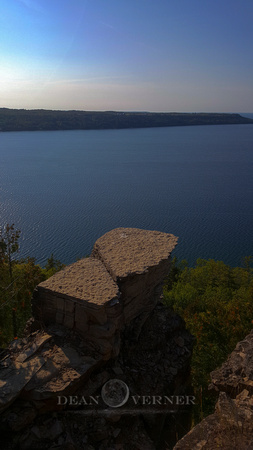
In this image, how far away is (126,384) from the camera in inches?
308

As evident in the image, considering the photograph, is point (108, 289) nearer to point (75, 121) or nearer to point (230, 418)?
point (230, 418)

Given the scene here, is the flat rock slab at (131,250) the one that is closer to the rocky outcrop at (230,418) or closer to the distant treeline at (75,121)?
the rocky outcrop at (230,418)

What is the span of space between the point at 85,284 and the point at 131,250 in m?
2.10

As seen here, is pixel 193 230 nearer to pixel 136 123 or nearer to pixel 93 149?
pixel 93 149

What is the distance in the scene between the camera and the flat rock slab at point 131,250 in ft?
29.2

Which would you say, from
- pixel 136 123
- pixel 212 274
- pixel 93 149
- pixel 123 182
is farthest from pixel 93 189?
pixel 136 123

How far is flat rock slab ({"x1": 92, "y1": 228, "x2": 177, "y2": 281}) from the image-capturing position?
8898mm

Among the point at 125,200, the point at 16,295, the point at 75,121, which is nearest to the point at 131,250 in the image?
the point at 16,295

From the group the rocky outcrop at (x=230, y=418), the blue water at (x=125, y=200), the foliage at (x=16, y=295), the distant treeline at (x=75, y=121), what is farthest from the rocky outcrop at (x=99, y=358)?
the distant treeline at (x=75, y=121)

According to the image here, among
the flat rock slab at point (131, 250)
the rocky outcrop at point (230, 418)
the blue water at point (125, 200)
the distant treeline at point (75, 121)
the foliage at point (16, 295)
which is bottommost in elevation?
the blue water at point (125, 200)

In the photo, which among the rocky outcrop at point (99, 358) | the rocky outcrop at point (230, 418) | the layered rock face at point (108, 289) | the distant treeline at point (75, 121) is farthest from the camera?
the distant treeline at point (75, 121)

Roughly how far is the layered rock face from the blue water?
19188mm

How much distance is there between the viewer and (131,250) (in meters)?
9.84

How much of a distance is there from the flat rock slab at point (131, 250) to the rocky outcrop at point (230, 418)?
3241mm
